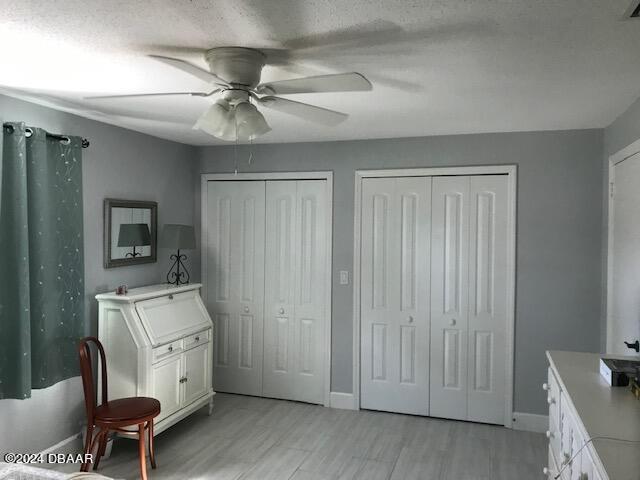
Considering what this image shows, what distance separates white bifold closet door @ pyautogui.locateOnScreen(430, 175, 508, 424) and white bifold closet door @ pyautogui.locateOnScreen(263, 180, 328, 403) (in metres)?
1.03

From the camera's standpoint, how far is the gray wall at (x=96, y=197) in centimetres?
329

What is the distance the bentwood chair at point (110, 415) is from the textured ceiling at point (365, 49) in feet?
5.58

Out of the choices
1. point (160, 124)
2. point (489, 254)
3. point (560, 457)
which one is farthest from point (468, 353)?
point (160, 124)

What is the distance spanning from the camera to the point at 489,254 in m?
4.26

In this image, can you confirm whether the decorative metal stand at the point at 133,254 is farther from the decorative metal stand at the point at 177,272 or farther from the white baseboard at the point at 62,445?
the white baseboard at the point at 62,445

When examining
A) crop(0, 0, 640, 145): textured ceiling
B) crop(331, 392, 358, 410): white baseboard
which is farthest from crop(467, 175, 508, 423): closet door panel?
crop(331, 392, 358, 410): white baseboard

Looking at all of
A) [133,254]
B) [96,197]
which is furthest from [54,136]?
[133,254]

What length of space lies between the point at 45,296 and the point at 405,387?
9.53 feet

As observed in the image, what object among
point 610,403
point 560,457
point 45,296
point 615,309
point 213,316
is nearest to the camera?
point 610,403

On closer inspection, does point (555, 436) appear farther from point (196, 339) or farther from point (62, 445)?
point (62, 445)

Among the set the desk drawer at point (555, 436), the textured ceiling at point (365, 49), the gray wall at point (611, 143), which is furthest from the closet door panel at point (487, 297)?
the desk drawer at point (555, 436)

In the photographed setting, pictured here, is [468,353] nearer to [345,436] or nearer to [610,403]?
[345,436]

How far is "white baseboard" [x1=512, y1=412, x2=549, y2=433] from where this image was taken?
4137 mm

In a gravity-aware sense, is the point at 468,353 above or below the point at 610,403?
below
